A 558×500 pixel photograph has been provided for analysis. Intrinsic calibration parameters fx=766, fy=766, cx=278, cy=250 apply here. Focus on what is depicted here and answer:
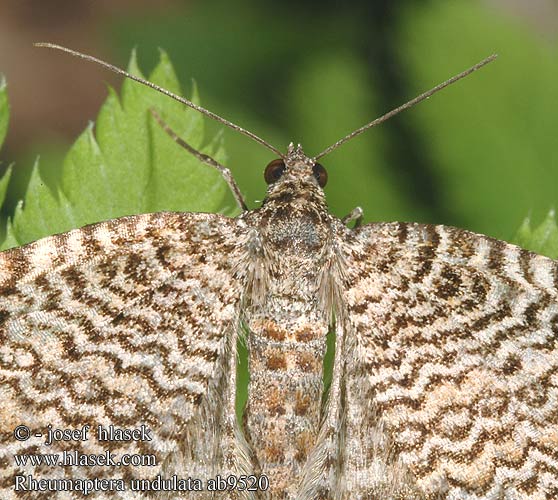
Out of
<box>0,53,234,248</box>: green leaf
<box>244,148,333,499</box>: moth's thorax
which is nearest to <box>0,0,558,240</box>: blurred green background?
<box>0,53,234,248</box>: green leaf

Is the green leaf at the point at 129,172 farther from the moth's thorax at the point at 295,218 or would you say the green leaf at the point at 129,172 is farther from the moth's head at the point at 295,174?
the moth's thorax at the point at 295,218

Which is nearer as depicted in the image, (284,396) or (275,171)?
(284,396)

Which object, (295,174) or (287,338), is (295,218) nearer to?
(295,174)

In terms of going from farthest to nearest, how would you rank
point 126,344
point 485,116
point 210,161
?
point 485,116
point 210,161
point 126,344

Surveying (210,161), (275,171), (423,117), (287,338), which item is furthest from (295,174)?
(423,117)

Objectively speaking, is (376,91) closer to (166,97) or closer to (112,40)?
(166,97)

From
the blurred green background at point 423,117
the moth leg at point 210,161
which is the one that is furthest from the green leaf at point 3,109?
the blurred green background at point 423,117
